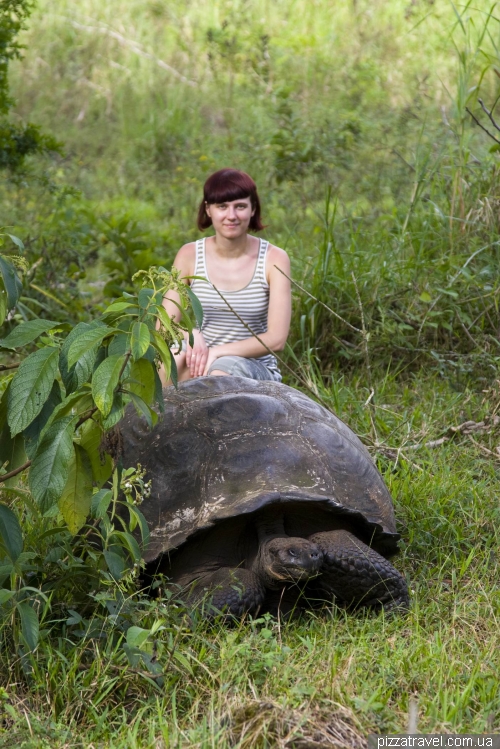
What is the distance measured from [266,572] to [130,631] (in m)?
0.52

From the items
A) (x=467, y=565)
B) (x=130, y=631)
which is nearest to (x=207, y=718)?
(x=130, y=631)

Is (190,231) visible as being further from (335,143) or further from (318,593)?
(318,593)

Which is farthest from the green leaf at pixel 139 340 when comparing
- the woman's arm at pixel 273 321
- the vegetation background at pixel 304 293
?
the woman's arm at pixel 273 321

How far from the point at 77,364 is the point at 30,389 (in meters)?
0.12

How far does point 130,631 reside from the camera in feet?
6.82

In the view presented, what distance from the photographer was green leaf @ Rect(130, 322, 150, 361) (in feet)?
6.29

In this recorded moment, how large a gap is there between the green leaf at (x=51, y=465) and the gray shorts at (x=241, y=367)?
1.53m

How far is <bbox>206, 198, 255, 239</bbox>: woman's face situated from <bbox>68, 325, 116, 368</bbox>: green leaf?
1930 mm

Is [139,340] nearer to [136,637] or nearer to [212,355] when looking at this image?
[136,637]

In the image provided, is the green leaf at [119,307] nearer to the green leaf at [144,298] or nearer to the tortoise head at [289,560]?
the green leaf at [144,298]

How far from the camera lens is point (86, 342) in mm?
1981

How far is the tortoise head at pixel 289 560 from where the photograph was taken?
2.41 metres

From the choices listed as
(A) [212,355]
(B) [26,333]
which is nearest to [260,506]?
(B) [26,333]

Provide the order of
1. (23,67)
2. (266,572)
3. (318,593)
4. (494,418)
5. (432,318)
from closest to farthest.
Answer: (266,572)
(318,593)
(494,418)
(432,318)
(23,67)
